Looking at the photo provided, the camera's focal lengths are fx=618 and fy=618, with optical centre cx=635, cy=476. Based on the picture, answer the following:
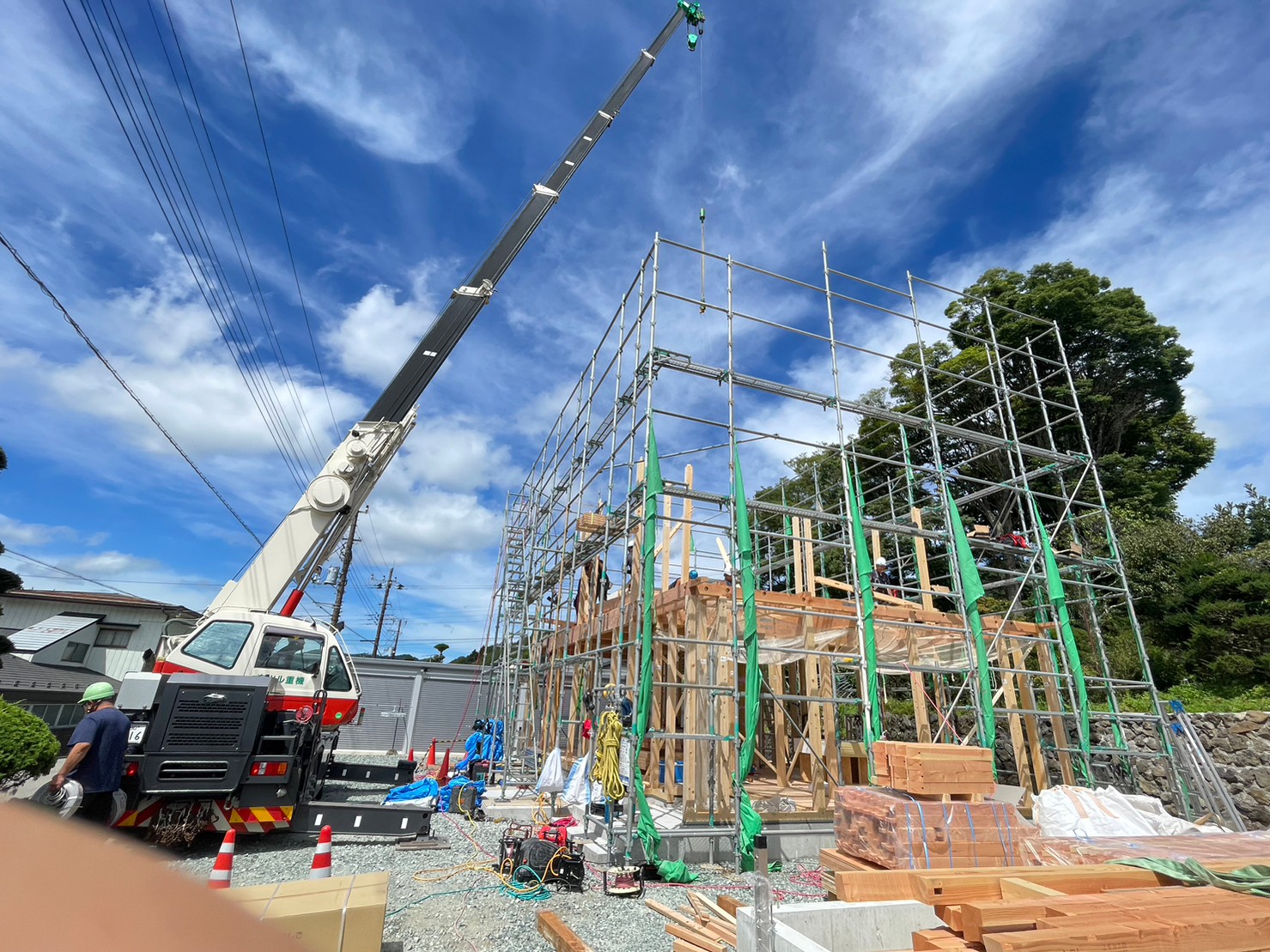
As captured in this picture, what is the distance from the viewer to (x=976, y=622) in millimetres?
8562

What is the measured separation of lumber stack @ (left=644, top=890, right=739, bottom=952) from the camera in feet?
13.2

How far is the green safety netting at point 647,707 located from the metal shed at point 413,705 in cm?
1252

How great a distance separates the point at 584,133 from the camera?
13211 millimetres

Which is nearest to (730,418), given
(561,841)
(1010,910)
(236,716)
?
(561,841)

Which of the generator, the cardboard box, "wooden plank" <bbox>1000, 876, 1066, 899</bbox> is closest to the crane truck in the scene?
the generator

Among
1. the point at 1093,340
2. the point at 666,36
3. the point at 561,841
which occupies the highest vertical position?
the point at 666,36

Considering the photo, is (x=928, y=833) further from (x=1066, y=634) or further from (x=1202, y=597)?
(x=1202, y=597)

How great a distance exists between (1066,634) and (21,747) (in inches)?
521

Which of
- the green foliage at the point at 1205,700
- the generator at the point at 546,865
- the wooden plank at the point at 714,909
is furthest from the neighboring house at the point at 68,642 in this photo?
the green foliage at the point at 1205,700

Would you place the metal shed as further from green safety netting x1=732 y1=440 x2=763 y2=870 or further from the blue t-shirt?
the blue t-shirt

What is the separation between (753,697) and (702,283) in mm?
5996

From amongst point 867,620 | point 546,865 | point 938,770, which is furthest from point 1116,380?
point 546,865

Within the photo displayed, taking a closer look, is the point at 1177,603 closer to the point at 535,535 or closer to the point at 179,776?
the point at 535,535

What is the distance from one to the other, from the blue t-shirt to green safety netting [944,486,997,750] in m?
9.32
